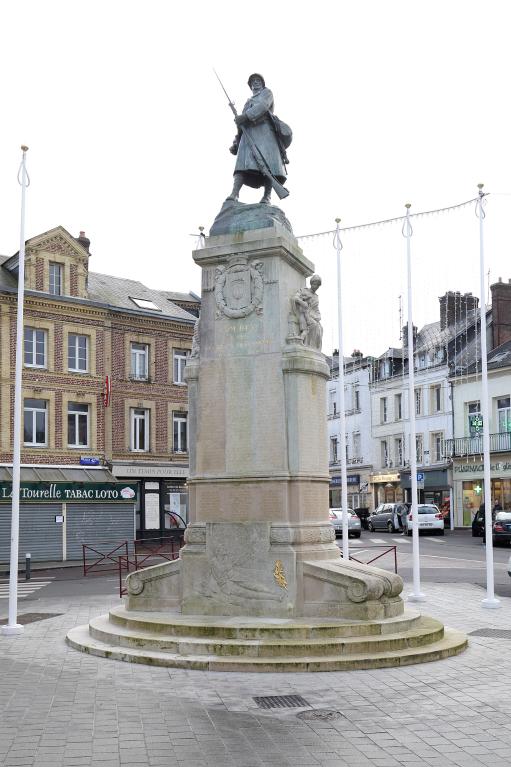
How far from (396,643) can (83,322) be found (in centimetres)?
2867

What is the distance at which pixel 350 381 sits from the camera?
6262 cm

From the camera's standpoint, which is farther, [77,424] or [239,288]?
[77,424]

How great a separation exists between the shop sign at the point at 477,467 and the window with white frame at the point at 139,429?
1985 centimetres

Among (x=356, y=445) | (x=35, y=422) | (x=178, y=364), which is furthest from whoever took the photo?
(x=356, y=445)

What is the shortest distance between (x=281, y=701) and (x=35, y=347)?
28.9 m

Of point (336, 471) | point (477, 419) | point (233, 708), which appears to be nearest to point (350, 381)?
point (336, 471)

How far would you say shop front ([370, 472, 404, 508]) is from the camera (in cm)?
5888

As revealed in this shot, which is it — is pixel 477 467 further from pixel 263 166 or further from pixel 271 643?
pixel 271 643

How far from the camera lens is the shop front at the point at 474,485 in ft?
154

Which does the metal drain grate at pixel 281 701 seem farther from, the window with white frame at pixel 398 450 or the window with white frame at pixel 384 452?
the window with white frame at pixel 384 452

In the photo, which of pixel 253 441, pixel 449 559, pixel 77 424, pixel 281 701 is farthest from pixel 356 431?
pixel 281 701

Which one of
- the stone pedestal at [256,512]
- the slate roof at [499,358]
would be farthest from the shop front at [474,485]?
the stone pedestal at [256,512]

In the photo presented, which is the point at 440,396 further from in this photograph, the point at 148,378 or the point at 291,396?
the point at 291,396

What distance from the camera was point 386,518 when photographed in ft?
160
